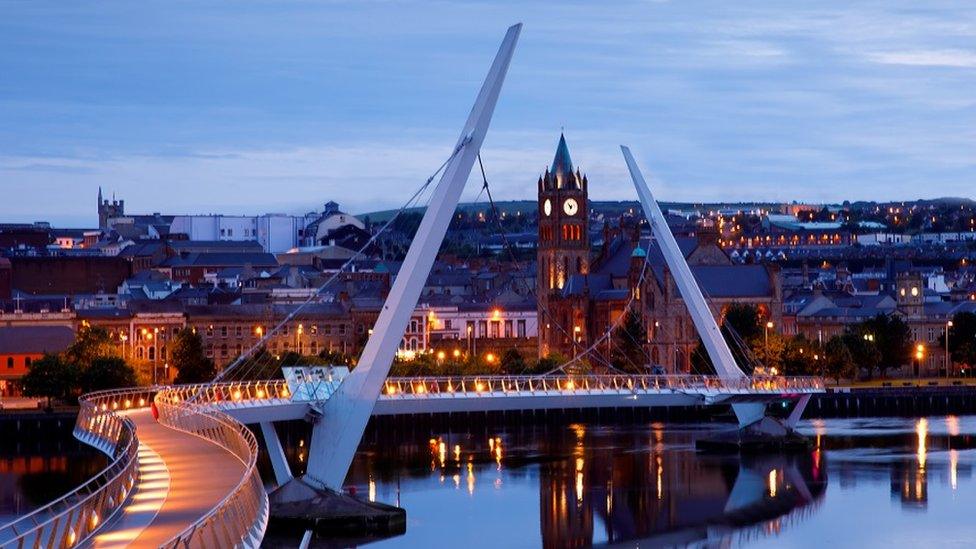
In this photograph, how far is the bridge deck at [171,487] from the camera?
22.0 m

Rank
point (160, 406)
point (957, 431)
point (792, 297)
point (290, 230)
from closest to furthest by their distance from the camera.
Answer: point (160, 406) → point (957, 431) → point (792, 297) → point (290, 230)

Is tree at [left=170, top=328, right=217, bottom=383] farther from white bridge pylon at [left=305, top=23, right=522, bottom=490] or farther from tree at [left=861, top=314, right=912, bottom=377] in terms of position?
white bridge pylon at [left=305, top=23, right=522, bottom=490]

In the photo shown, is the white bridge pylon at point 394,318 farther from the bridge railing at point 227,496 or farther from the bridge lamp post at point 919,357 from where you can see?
the bridge lamp post at point 919,357

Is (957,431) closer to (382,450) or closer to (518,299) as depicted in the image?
(382,450)

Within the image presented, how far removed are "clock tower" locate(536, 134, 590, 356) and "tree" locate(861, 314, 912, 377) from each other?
590 inches

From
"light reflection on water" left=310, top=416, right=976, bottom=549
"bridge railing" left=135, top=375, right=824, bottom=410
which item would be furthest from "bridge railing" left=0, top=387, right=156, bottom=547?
"light reflection on water" left=310, top=416, right=976, bottom=549

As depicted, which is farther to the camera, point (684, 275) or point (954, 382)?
point (954, 382)

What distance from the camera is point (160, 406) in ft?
140

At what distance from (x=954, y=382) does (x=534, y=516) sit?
187 feet

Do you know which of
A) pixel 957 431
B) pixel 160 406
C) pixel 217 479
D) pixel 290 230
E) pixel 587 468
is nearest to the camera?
pixel 217 479

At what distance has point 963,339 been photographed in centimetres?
11325

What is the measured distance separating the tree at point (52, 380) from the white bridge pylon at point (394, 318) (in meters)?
36.8

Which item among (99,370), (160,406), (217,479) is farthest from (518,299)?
(217,479)

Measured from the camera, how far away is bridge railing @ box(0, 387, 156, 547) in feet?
67.8
